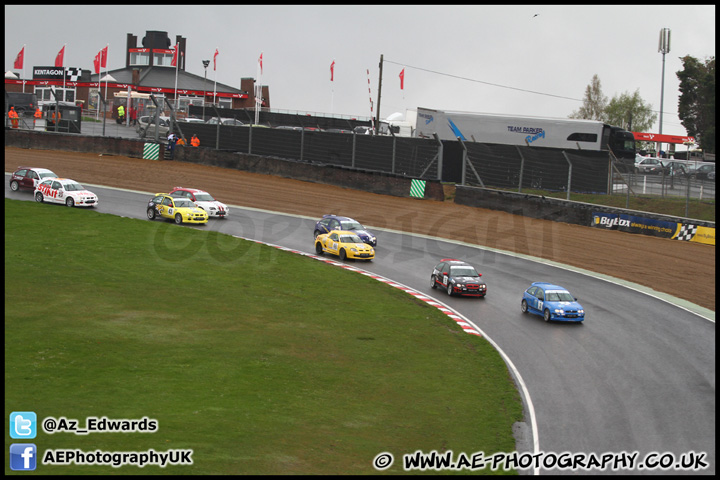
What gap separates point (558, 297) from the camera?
2280cm

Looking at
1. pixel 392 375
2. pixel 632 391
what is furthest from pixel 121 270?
pixel 632 391

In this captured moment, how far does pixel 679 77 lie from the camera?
8069 cm

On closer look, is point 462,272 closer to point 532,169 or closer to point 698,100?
point 532,169

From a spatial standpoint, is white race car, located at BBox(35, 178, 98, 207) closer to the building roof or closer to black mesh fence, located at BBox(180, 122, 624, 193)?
black mesh fence, located at BBox(180, 122, 624, 193)

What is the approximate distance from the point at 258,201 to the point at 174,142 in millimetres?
11911

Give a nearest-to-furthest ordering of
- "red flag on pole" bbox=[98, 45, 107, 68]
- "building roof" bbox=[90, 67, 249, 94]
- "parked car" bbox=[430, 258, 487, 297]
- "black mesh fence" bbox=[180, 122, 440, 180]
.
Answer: "parked car" bbox=[430, 258, 487, 297] → "black mesh fence" bbox=[180, 122, 440, 180] → "red flag on pole" bbox=[98, 45, 107, 68] → "building roof" bbox=[90, 67, 249, 94]

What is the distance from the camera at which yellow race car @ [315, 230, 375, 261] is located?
96.6 ft

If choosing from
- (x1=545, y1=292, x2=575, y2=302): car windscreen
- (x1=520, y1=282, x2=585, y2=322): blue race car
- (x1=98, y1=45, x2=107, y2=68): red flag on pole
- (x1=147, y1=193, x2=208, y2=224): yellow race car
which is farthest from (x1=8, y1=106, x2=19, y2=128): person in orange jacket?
(x1=545, y1=292, x2=575, y2=302): car windscreen

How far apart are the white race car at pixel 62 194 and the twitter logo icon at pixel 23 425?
23.5 metres

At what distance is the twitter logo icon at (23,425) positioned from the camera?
12461 mm

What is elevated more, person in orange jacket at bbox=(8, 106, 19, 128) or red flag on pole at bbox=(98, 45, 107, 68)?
red flag on pole at bbox=(98, 45, 107, 68)

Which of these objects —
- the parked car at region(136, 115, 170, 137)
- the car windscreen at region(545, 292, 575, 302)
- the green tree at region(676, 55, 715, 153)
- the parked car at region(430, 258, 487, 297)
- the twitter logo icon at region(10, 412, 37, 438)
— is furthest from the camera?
the green tree at region(676, 55, 715, 153)

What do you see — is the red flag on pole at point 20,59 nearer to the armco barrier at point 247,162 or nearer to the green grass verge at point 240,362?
the armco barrier at point 247,162

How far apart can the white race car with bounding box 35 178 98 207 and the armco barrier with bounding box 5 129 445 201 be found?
13393 millimetres
